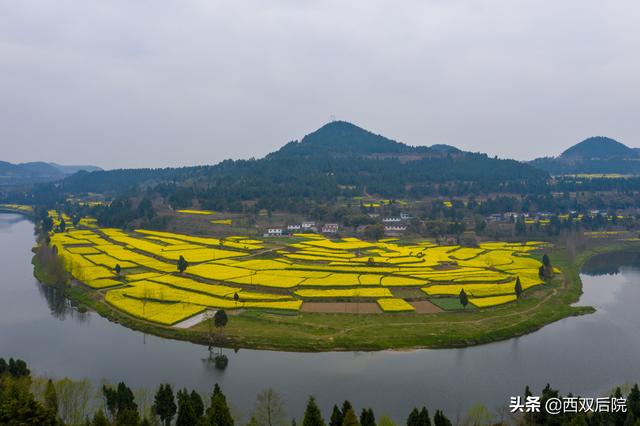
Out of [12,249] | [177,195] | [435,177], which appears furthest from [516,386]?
[435,177]

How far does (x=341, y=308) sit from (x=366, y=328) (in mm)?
3888

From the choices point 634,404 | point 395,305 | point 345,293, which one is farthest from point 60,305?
point 634,404

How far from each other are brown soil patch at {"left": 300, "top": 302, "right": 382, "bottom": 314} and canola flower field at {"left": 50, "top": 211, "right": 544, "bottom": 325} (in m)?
0.53

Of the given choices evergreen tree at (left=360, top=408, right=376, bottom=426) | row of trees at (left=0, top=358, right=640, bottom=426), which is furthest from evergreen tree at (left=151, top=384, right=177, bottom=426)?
evergreen tree at (left=360, top=408, right=376, bottom=426)

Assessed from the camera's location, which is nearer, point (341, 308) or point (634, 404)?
point (634, 404)

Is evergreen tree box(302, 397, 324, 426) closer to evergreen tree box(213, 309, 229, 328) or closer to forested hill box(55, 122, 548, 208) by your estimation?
evergreen tree box(213, 309, 229, 328)

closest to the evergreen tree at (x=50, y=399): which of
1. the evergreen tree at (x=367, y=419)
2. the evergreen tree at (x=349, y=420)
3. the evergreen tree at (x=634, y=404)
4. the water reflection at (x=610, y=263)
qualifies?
the evergreen tree at (x=349, y=420)

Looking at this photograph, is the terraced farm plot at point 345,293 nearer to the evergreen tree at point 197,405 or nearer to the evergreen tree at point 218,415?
the evergreen tree at point 197,405

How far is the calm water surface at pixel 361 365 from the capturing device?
70.2 ft

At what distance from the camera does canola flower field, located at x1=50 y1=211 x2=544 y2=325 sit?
3356cm

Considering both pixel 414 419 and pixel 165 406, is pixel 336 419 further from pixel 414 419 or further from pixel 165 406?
pixel 165 406

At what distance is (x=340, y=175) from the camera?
110375 mm

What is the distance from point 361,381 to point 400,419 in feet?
11.8

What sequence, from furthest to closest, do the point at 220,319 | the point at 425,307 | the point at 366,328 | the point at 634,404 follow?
the point at 425,307 → the point at 366,328 → the point at 220,319 → the point at 634,404
